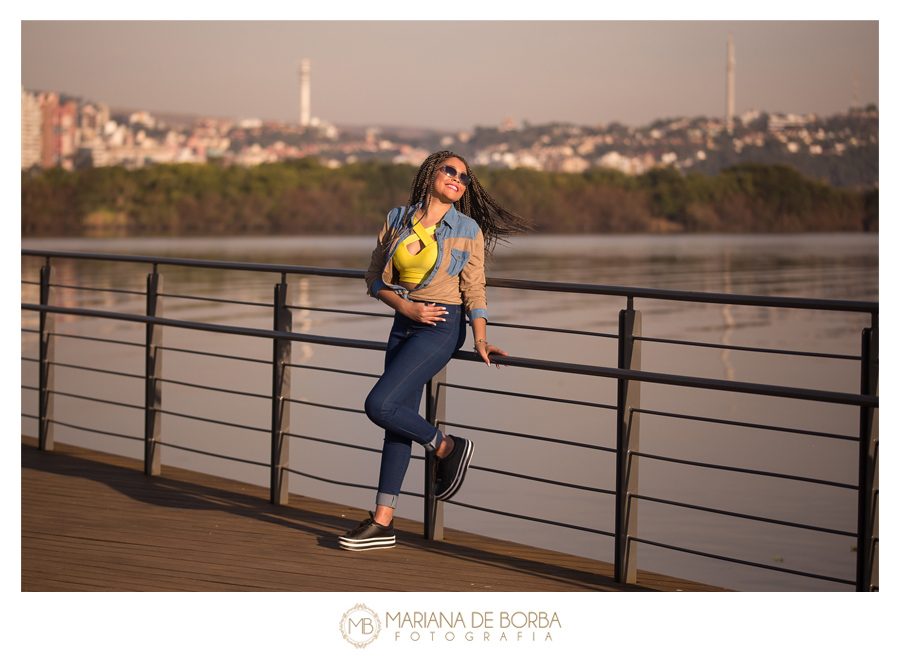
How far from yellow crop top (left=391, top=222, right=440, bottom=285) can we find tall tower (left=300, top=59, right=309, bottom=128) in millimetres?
31661

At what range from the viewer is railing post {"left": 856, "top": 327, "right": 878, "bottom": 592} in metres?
2.84

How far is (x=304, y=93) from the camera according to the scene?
41.4 metres

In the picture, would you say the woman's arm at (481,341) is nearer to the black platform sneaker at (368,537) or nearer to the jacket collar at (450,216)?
the jacket collar at (450,216)

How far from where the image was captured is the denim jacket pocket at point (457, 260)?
3.28 m

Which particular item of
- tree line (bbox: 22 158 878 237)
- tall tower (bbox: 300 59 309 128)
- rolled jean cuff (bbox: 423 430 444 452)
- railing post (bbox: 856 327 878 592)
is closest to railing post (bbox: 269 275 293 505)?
rolled jean cuff (bbox: 423 430 444 452)

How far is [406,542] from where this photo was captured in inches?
147

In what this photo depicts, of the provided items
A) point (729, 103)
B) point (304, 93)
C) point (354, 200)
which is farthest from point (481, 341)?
point (354, 200)

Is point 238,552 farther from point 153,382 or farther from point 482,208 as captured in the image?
point 482,208

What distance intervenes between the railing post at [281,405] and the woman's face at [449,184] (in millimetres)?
1183

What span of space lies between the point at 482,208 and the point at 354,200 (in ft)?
200

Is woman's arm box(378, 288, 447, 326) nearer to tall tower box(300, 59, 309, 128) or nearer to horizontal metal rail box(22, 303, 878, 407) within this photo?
horizontal metal rail box(22, 303, 878, 407)
